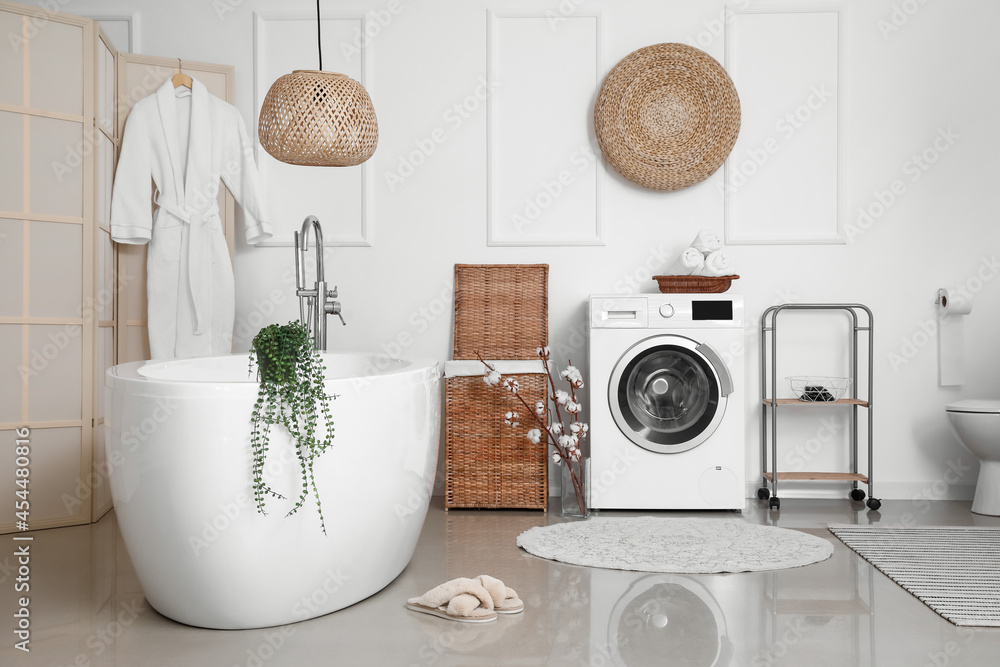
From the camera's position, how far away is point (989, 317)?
3609 millimetres

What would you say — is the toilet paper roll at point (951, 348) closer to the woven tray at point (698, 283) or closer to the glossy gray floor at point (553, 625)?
the woven tray at point (698, 283)

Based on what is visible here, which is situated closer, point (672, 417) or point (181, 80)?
point (672, 417)

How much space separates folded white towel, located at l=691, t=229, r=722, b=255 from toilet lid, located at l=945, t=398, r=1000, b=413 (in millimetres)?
1221

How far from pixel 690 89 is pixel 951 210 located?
1394 millimetres

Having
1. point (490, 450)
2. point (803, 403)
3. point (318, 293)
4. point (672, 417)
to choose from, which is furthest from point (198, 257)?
point (803, 403)

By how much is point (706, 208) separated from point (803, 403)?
40.8 inches

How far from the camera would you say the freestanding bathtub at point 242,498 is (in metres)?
1.86

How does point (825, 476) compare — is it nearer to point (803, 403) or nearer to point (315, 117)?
point (803, 403)

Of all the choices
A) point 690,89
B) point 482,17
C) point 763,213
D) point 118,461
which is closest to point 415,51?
point 482,17

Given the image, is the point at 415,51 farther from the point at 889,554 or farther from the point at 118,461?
the point at 889,554

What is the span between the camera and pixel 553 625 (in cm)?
206

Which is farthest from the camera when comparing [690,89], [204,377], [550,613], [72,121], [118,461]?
[690,89]

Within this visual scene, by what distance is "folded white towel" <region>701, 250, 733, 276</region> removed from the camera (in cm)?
335

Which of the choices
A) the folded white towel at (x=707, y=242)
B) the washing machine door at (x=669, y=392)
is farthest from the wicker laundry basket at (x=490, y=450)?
the folded white towel at (x=707, y=242)
